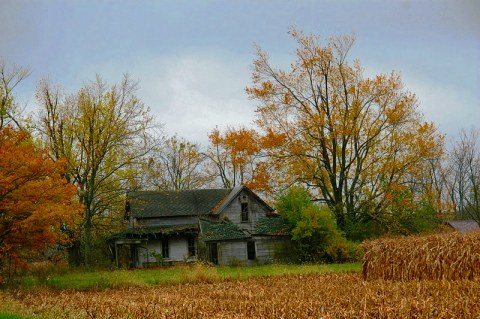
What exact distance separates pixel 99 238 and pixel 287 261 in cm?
1737

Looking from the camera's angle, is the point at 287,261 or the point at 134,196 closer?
the point at 287,261

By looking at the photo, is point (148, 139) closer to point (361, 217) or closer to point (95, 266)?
point (95, 266)

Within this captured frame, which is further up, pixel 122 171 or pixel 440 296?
pixel 122 171

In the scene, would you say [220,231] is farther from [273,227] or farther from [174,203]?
[174,203]

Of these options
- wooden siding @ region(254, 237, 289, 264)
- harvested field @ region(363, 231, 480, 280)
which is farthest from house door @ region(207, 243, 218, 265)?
harvested field @ region(363, 231, 480, 280)

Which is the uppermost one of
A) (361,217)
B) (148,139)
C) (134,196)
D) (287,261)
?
(148,139)

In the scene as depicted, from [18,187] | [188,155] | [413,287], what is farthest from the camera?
[188,155]

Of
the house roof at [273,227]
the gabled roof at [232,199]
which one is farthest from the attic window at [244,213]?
the house roof at [273,227]

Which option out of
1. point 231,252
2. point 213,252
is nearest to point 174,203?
point 213,252

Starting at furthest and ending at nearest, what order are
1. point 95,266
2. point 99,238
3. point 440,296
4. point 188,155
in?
point 188,155, point 99,238, point 95,266, point 440,296

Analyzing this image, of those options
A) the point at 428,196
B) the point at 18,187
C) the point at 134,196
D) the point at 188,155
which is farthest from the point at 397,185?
the point at 188,155

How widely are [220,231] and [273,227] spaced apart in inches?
182

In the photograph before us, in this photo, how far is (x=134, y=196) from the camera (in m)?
50.7

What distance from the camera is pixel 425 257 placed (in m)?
19.1
